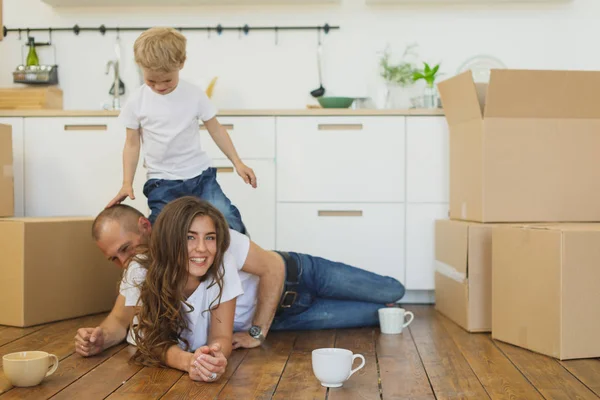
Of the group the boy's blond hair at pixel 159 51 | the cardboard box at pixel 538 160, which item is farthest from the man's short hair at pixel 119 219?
the cardboard box at pixel 538 160

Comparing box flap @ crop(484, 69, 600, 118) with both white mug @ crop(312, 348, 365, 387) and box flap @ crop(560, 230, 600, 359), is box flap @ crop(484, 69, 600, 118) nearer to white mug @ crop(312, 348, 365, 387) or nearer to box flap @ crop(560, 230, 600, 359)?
box flap @ crop(560, 230, 600, 359)

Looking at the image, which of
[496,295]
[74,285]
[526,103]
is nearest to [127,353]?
[74,285]

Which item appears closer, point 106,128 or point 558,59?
point 106,128

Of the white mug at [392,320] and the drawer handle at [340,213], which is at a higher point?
the drawer handle at [340,213]

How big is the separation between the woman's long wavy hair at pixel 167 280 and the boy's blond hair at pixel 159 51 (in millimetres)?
555

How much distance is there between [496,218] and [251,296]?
915 mm

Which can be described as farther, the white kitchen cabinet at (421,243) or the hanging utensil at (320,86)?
A: the hanging utensil at (320,86)

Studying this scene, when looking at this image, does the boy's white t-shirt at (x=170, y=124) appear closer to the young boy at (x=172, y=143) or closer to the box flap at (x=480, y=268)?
the young boy at (x=172, y=143)

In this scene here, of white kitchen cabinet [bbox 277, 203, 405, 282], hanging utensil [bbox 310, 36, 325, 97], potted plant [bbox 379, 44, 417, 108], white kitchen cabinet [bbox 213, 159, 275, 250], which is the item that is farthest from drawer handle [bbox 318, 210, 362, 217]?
hanging utensil [bbox 310, 36, 325, 97]

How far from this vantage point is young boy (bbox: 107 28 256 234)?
8.42ft

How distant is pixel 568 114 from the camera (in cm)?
261

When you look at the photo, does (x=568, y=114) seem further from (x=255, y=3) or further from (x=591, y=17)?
(x=255, y=3)

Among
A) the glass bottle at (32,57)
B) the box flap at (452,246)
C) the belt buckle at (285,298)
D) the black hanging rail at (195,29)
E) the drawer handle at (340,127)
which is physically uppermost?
the black hanging rail at (195,29)

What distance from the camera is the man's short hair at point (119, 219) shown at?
224 cm
